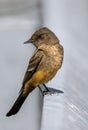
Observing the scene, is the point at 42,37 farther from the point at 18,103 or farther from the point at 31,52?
the point at 18,103

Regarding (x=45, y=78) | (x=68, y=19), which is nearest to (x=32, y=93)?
(x=45, y=78)

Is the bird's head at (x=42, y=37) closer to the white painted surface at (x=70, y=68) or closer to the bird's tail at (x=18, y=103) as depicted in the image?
the white painted surface at (x=70, y=68)

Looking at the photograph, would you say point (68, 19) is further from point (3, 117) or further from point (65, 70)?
point (3, 117)

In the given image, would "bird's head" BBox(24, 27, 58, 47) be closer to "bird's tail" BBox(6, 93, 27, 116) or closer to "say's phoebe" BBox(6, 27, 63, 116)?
"say's phoebe" BBox(6, 27, 63, 116)

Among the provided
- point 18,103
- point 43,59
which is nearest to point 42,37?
point 43,59

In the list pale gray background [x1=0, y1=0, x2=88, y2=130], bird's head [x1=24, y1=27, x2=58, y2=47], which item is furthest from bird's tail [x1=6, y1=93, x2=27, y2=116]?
bird's head [x1=24, y1=27, x2=58, y2=47]

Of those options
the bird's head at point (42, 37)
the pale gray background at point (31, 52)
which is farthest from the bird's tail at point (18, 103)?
the bird's head at point (42, 37)

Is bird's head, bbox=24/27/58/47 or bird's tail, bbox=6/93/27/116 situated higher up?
bird's head, bbox=24/27/58/47
